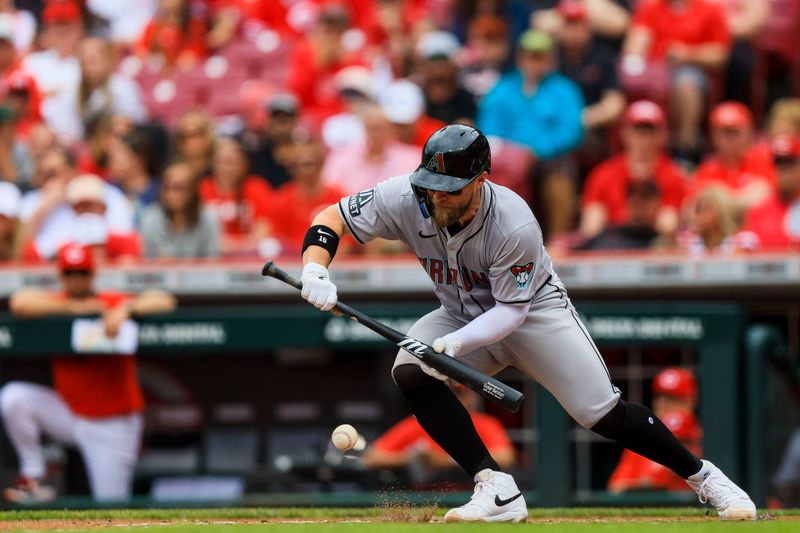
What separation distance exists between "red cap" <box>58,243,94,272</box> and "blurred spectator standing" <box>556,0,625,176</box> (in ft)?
11.3

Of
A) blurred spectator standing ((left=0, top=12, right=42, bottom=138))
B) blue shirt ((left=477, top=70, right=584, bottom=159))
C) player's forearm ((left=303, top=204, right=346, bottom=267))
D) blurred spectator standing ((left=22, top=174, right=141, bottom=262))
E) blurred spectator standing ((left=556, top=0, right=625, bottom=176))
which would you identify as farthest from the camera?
blurred spectator standing ((left=0, top=12, right=42, bottom=138))

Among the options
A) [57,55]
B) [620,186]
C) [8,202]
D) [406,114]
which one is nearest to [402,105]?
[406,114]

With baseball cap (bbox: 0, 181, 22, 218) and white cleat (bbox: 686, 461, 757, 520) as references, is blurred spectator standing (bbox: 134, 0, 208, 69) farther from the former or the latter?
white cleat (bbox: 686, 461, 757, 520)

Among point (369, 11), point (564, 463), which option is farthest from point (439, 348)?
point (369, 11)

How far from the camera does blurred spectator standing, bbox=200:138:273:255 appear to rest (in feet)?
29.0

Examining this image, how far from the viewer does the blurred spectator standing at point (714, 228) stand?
771 centimetres

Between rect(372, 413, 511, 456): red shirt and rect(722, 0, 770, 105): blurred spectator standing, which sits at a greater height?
rect(722, 0, 770, 105): blurred spectator standing

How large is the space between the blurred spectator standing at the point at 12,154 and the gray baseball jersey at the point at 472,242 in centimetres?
493

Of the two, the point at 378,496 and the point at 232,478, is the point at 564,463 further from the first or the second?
the point at 232,478

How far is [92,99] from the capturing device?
409 inches

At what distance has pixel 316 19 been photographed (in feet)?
36.4

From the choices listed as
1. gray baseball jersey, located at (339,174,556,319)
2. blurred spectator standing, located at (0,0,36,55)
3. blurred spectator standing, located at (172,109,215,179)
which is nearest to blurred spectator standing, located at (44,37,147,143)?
blurred spectator standing, located at (172,109,215,179)

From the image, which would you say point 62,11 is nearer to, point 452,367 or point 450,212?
point 450,212

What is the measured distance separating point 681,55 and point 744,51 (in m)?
0.50
